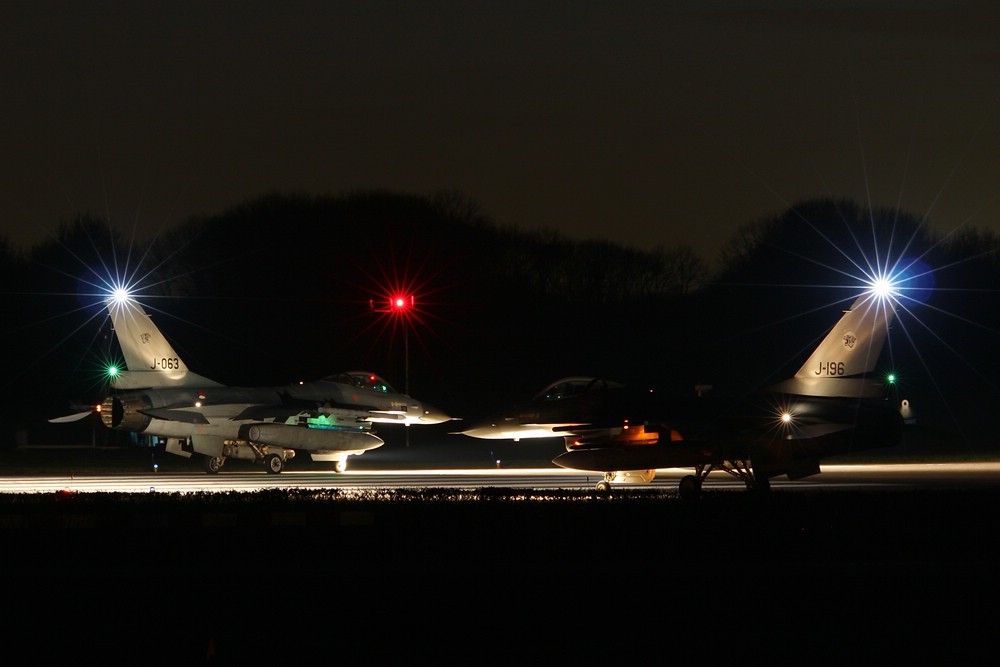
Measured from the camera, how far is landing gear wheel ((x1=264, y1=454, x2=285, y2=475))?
3928cm

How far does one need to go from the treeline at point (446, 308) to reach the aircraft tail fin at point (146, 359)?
118 ft

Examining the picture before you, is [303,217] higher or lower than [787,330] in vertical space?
higher

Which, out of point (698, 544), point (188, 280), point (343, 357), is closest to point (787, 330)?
point (343, 357)

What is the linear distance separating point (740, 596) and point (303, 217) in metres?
78.8

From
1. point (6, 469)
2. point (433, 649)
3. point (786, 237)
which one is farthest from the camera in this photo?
point (786, 237)

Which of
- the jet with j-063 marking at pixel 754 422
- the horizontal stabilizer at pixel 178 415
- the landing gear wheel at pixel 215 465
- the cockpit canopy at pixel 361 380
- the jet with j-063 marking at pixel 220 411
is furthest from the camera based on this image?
the cockpit canopy at pixel 361 380

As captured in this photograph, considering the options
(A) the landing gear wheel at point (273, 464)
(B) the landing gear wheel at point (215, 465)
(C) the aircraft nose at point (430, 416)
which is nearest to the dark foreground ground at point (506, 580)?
(A) the landing gear wheel at point (273, 464)

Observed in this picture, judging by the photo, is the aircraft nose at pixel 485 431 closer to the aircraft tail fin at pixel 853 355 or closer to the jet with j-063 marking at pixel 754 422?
the jet with j-063 marking at pixel 754 422

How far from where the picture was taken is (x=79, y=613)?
1157 cm

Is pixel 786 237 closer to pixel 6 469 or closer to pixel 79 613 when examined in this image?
pixel 6 469

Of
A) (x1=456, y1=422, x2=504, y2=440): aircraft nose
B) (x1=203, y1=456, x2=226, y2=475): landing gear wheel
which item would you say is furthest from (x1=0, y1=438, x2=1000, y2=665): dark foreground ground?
(x1=203, y1=456, x2=226, y2=475): landing gear wheel

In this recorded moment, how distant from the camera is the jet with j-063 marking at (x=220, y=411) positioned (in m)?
38.4

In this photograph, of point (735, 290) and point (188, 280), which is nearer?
point (188, 280)

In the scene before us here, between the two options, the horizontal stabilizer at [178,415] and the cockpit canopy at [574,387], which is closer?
the cockpit canopy at [574,387]
